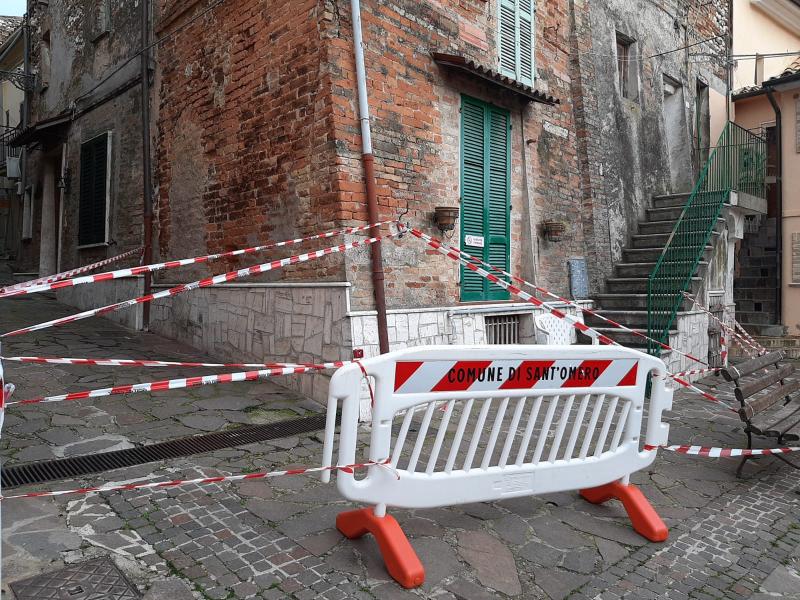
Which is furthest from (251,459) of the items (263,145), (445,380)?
(263,145)

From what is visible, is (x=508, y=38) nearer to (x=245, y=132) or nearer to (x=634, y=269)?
(x=245, y=132)

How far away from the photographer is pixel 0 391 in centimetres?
225

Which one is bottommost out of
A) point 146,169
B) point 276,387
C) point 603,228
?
point 276,387

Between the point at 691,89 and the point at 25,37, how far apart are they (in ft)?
50.6

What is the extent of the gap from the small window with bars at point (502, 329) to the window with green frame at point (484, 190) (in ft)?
0.93

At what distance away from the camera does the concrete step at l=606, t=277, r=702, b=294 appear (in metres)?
8.96

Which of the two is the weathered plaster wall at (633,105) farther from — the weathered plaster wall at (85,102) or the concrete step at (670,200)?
the weathered plaster wall at (85,102)

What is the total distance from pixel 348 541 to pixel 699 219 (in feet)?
25.4

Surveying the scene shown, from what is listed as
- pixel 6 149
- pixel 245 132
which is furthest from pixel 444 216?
pixel 6 149

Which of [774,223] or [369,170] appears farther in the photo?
[774,223]

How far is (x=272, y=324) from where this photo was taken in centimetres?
644

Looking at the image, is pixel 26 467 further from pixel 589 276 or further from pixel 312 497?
pixel 589 276

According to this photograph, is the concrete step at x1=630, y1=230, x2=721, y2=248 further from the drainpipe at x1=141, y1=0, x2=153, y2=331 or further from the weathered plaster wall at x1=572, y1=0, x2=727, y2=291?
the drainpipe at x1=141, y1=0, x2=153, y2=331

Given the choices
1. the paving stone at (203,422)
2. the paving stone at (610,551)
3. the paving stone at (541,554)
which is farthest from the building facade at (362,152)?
the paving stone at (610,551)
